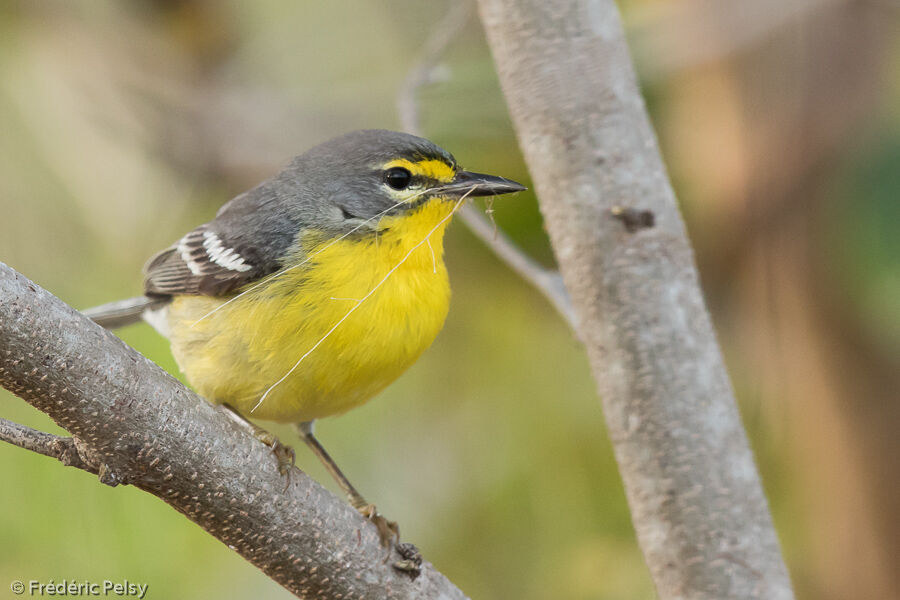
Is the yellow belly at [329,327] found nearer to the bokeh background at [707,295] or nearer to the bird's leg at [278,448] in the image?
the bird's leg at [278,448]

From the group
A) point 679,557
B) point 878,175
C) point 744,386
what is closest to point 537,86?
point 679,557

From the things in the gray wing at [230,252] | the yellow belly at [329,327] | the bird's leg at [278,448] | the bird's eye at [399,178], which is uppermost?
the bird's eye at [399,178]

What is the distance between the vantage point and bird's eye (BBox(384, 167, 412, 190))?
2.94 m

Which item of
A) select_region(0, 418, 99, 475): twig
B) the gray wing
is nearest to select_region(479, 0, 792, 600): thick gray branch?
the gray wing

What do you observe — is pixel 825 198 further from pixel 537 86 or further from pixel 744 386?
pixel 537 86

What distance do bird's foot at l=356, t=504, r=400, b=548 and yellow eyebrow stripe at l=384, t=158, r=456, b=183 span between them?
3.43 feet

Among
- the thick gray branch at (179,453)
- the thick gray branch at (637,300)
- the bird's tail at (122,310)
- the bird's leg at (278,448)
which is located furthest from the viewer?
the bird's tail at (122,310)

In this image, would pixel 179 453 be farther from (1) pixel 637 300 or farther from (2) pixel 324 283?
(1) pixel 637 300

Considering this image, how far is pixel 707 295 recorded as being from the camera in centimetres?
467

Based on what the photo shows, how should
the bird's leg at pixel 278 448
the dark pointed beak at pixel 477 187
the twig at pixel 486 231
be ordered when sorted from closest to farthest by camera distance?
the bird's leg at pixel 278 448, the dark pointed beak at pixel 477 187, the twig at pixel 486 231

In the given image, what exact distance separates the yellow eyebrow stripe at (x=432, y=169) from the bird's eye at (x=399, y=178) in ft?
0.06

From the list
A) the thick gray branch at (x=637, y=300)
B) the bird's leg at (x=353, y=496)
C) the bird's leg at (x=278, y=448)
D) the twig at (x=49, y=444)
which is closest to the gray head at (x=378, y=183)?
the thick gray branch at (x=637, y=300)

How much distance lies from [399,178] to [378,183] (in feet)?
0.26

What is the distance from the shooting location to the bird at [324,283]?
2.62 m
